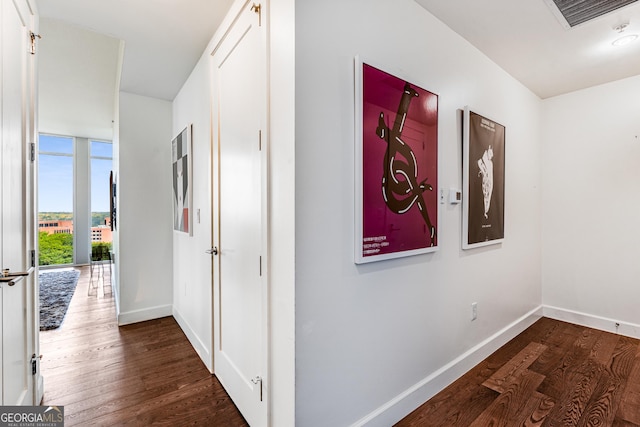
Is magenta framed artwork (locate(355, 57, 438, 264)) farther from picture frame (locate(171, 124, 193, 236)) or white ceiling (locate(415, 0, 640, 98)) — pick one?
picture frame (locate(171, 124, 193, 236))

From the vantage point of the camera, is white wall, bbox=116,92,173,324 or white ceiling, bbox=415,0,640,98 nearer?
white ceiling, bbox=415,0,640,98

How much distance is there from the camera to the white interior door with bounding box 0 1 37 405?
1265 mm

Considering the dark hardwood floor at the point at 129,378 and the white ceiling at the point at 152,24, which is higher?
the white ceiling at the point at 152,24

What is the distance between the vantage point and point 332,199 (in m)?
1.36

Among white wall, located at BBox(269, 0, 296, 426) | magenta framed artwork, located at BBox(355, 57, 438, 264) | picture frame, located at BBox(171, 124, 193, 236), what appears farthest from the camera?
picture frame, located at BBox(171, 124, 193, 236)

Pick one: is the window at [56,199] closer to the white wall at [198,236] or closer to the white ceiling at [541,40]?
the white wall at [198,236]

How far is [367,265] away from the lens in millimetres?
1500

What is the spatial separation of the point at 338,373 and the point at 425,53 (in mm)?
1935

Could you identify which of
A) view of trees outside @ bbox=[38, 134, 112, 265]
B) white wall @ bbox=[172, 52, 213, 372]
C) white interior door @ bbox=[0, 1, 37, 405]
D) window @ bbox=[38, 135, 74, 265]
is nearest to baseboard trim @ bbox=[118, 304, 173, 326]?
white wall @ bbox=[172, 52, 213, 372]

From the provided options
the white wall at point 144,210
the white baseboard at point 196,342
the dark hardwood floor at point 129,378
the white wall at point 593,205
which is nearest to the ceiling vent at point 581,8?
the white wall at point 593,205

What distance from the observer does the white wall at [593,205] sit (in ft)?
9.14

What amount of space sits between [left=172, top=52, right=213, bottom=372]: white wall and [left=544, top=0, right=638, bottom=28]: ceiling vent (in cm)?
243

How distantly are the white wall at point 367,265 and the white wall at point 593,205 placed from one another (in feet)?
4.81

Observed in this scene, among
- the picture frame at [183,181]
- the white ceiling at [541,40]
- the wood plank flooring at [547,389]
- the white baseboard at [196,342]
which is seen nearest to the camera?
the wood plank flooring at [547,389]
